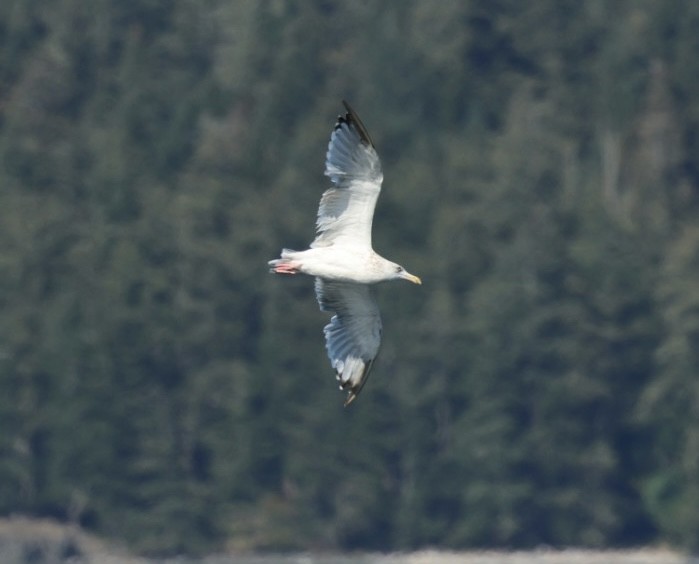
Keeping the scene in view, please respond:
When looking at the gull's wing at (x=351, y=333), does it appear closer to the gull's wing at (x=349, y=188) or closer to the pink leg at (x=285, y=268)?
the pink leg at (x=285, y=268)

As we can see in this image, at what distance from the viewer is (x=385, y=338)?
59.9 m

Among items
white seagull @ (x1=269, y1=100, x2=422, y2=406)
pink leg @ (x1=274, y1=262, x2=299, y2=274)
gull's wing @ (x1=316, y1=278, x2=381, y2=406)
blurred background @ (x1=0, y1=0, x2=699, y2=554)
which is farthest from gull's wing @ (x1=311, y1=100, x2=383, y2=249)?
blurred background @ (x1=0, y1=0, x2=699, y2=554)

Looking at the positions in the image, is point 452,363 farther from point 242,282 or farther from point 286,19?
point 286,19

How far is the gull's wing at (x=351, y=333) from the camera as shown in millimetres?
24422

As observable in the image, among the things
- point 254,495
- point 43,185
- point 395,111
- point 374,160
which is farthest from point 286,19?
point 374,160

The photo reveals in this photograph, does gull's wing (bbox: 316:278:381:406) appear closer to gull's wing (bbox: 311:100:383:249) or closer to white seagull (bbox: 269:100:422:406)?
white seagull (bbox: 269:100:422:406)

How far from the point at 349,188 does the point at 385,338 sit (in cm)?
3624

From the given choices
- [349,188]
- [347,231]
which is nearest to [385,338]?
[347,231]

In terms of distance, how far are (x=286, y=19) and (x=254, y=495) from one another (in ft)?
73.6

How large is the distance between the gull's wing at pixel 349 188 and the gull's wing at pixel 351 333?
0.73 m

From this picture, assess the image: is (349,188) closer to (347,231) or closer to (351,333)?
(347,231)

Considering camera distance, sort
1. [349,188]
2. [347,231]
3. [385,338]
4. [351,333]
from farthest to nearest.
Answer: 1. [385,338]
2. [351,333]
3. [347,231]
4. [349,188]

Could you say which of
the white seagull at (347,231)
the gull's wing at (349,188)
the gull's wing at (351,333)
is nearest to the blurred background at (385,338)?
the gull's wing at (351,333)

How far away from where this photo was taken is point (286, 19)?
77938 mm
